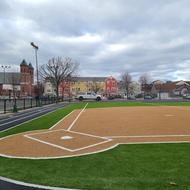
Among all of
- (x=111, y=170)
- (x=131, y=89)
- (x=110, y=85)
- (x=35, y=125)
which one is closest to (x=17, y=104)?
(x=35, y=125)

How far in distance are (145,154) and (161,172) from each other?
139cm

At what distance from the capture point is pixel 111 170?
457cm

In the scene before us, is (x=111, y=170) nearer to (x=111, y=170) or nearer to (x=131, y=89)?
(x=111, y=170)

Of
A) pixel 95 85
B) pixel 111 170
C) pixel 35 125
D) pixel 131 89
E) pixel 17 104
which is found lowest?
pixel 35 125

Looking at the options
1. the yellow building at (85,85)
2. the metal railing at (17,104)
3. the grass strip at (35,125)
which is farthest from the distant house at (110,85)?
the grass strip at (35,125)

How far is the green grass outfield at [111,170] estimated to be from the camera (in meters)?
3.90

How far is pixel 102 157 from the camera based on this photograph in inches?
221

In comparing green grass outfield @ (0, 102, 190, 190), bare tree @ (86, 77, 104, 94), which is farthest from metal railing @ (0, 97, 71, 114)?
bare tree @ (86, 77, 104, 94)

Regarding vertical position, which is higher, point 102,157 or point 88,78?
point 88,78

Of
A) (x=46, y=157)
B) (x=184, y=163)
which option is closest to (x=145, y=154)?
(x=184, y=163)

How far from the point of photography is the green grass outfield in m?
3.90

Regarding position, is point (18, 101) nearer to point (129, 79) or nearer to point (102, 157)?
point (102, 157)

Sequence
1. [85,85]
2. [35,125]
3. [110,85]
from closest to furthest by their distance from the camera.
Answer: [35,125]
[85,85]
[110,85]

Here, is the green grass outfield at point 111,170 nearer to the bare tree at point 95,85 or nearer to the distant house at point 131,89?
the bare tree at point 95,85
